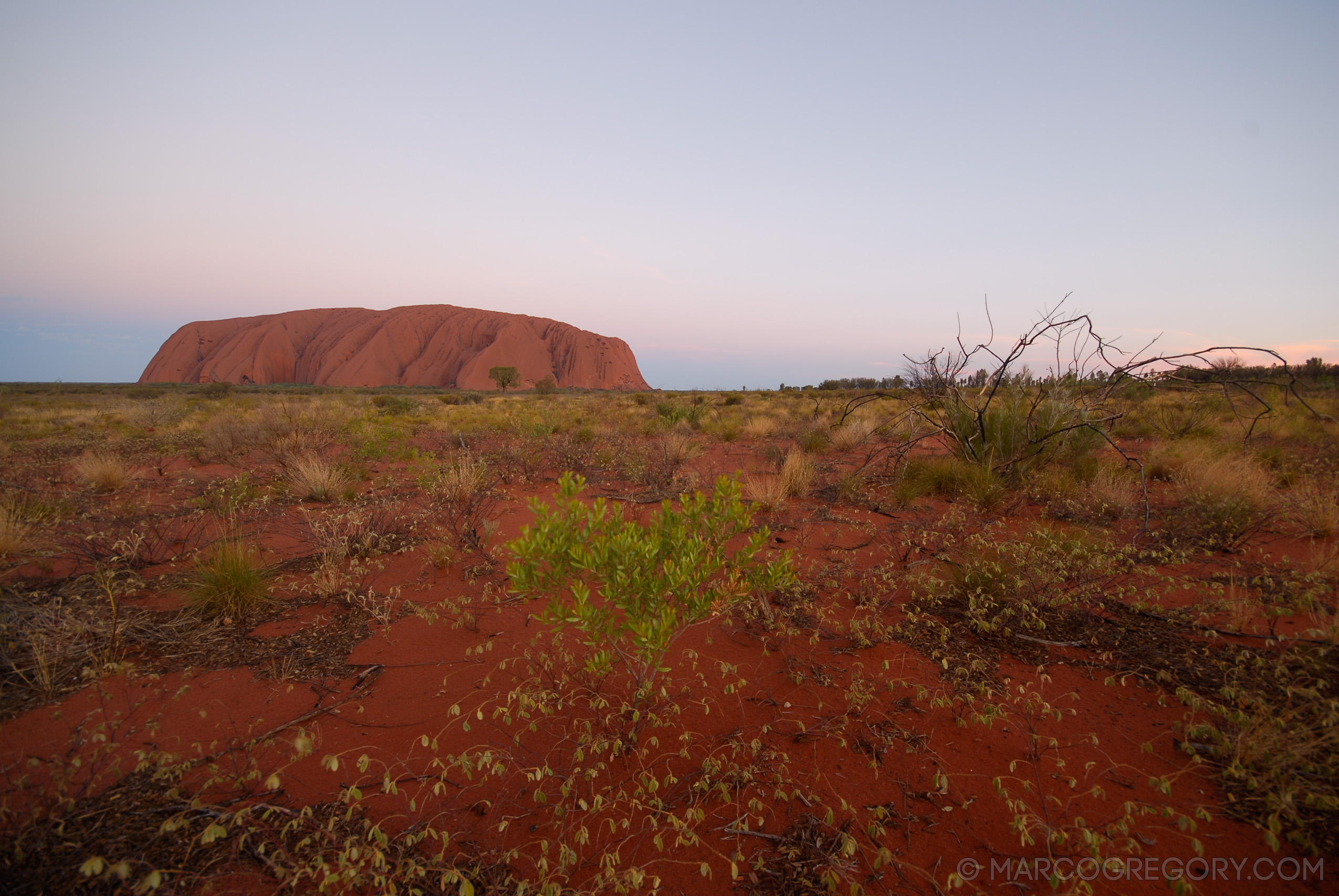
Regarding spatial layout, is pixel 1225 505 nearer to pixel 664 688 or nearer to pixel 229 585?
pixel 664 688

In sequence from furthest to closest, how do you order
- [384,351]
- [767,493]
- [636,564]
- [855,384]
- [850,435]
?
1. [384,351]
2. [855,384]
3. [850,435]
4. [767,493]
5. [636,564]

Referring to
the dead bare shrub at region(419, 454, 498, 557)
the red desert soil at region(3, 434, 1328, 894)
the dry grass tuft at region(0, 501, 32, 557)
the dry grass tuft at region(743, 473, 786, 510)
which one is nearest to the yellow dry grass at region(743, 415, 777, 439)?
the dry grass tuft at region(743, 473, 786, 510)

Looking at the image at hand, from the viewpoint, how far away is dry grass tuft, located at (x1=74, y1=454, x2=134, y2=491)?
6.54m

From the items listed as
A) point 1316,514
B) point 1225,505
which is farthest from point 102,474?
point 1316,514

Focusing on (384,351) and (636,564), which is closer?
(636,564)

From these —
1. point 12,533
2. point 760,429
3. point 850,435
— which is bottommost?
point 12,533

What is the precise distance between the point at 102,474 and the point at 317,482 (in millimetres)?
3217

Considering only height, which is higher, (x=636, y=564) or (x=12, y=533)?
(x=636, y=564)

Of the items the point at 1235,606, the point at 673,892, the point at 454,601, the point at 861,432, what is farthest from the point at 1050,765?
the point at 861,432

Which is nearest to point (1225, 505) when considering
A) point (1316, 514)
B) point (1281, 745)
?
point (1316, 514)

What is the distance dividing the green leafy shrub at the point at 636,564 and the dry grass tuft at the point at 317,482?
17.2ft

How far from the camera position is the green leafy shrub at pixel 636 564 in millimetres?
1906

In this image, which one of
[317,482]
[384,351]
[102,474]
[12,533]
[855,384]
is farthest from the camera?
[384,351]

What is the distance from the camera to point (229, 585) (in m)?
3.33
